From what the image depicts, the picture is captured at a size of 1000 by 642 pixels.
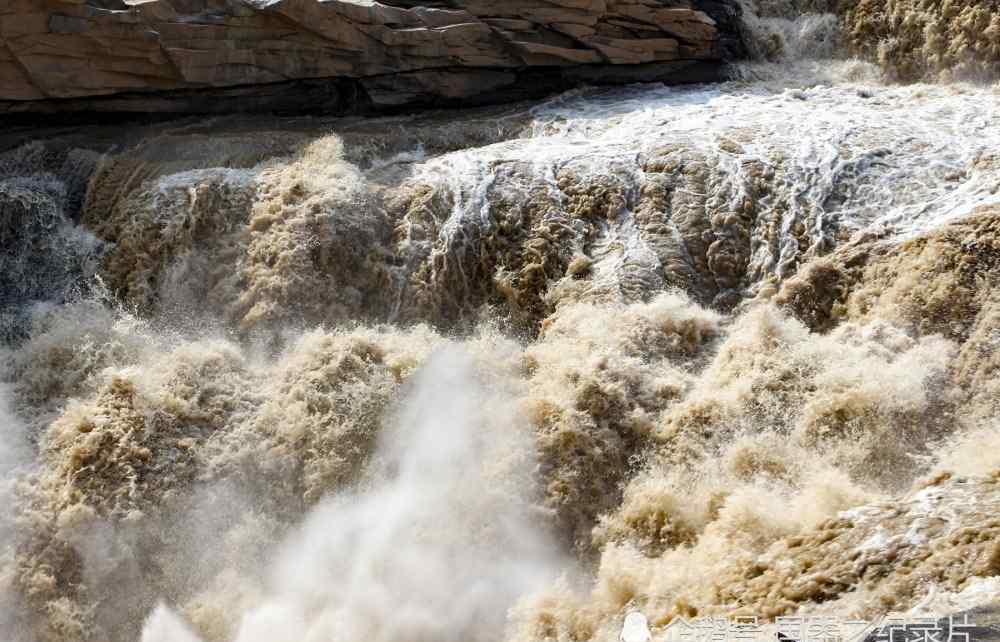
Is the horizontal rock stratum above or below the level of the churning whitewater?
above

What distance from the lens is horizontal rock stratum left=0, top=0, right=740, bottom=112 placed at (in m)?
8.96

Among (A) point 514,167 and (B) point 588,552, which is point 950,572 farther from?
(A) point 514,167

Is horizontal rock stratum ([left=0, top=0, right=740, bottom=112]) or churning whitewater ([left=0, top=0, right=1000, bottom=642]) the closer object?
churning whitewater ([left=0, top=0, right=1000, bottom=642])

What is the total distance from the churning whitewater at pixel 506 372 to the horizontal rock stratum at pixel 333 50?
492 mm

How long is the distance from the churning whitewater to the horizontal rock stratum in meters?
0.49

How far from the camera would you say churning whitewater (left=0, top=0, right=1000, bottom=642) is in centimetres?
585

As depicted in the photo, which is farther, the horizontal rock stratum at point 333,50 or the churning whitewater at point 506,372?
the horizontal rock stratum at point 333,50

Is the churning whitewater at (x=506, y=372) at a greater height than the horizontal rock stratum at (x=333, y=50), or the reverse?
the horizontal rock stratum at (x=333, y=50)

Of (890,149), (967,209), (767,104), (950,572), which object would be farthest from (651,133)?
(950,572)

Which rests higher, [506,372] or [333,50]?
[333,50]

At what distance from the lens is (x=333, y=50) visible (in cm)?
941

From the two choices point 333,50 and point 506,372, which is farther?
point 333,50

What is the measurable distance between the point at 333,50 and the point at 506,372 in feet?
12.7

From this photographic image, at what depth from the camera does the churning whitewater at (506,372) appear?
585 centimetres
